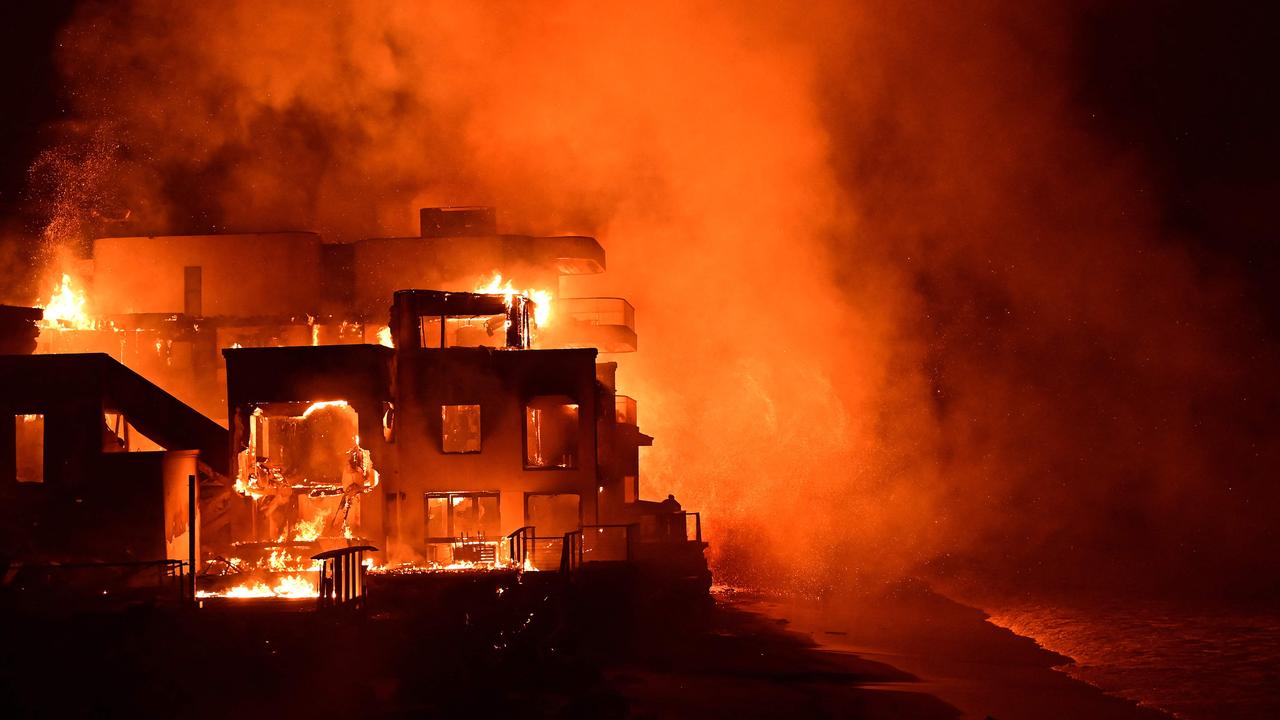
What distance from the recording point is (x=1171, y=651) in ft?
122

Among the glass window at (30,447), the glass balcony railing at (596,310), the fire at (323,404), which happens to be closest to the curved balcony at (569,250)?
the glass balcony railing at (596,310)

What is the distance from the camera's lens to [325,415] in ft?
125

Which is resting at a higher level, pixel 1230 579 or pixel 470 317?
pixel 470 317

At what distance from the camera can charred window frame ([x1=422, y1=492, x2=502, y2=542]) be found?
35.4 metres

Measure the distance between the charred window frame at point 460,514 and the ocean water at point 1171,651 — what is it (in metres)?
17.0

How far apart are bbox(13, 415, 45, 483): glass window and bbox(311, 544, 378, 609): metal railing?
1416 centimetres

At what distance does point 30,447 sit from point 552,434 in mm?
15732

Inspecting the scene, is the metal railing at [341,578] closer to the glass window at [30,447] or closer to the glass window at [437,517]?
the glass window at [437,517]

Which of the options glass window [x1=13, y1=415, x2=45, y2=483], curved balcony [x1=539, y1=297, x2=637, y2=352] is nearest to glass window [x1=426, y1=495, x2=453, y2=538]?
glass window [x1=13, y1=415, x2=45, y2=483]

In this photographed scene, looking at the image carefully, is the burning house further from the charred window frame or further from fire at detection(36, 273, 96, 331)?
fire at detection(36, 273, 96, 331)

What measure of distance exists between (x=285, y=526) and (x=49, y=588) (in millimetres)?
9835

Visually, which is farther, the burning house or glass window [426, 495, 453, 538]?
glass window [426, 495, 453, 538]

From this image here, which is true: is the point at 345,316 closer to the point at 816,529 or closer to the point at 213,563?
the point at 213,563

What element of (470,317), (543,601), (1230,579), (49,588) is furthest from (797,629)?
(1230,579)
